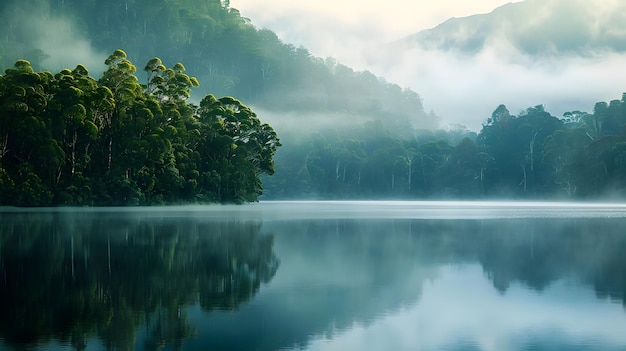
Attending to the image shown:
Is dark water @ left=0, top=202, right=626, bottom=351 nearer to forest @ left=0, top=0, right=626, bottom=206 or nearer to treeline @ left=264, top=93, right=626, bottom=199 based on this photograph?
forest @ left=0, top=0, right=626, bottom=206

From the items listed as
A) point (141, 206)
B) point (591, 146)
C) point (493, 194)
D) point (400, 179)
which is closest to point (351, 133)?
point (400, 179)

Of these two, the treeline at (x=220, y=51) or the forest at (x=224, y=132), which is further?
the treeline at (x=220, y=51)

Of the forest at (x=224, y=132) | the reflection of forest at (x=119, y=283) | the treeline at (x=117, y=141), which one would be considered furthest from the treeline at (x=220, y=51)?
the reflection of forest at (x=119, y=283)

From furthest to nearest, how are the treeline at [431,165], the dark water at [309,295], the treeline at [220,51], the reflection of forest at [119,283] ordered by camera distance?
the treeline at [220,51] < the treeline at [431,165] < the reflection of forest at [119,283] < the dark water at [309,295]

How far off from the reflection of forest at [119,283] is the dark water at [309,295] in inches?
1.6

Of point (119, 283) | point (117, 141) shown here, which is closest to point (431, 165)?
point (117, 141)

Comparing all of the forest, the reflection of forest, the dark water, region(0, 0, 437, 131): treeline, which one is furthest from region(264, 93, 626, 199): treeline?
the dark water

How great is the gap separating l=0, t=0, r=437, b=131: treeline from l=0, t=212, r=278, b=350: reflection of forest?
154122mm

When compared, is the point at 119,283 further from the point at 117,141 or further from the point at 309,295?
the point at 117,141

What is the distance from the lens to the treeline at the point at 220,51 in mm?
181125

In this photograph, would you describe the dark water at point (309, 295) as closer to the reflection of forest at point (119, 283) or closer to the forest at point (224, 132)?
the reflection of forest at point (119, 283)

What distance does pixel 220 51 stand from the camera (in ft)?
616

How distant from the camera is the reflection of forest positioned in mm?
10023

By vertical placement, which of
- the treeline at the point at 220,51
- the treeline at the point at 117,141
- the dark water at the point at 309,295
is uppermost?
the treeline at the point at 220,51
